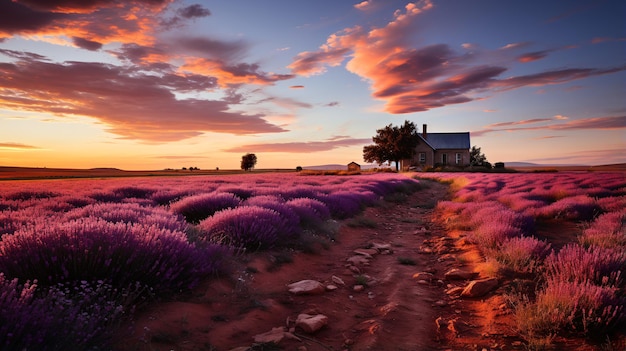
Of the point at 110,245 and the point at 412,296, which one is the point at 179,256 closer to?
the point at 110,245

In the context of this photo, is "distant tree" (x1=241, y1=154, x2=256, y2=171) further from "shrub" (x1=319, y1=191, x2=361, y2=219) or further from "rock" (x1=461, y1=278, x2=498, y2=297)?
"rock" (x1=461, y1=278, x2=498, y2=297)

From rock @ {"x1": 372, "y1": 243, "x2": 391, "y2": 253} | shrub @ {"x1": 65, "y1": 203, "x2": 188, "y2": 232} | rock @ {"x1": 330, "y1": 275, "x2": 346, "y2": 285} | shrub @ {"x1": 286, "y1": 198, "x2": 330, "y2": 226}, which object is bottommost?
rock @ {"x1": 372, "y1": 243, "x2": 391, "y2": 253}

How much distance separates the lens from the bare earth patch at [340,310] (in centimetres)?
337

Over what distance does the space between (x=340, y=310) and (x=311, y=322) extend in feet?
2.53

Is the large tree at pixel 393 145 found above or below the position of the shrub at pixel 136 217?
above

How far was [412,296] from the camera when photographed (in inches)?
193

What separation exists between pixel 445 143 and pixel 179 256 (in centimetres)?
6596

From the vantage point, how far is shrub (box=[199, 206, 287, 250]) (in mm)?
6047

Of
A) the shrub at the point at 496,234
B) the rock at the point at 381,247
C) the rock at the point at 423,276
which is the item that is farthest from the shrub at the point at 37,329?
the shrub at the point at 496,234

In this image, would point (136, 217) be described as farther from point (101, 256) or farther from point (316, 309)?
point (316, 309)

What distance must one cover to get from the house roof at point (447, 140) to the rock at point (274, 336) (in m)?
62.9

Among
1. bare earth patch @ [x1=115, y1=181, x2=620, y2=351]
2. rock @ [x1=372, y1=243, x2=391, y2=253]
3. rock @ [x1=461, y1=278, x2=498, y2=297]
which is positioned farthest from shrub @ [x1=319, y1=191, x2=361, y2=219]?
rock @ [x1=461, y1=278, x2=498, y2=297]

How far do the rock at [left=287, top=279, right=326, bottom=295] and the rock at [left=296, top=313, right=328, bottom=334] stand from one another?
808 mm

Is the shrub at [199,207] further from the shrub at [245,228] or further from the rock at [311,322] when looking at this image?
the rock at [311,322]
